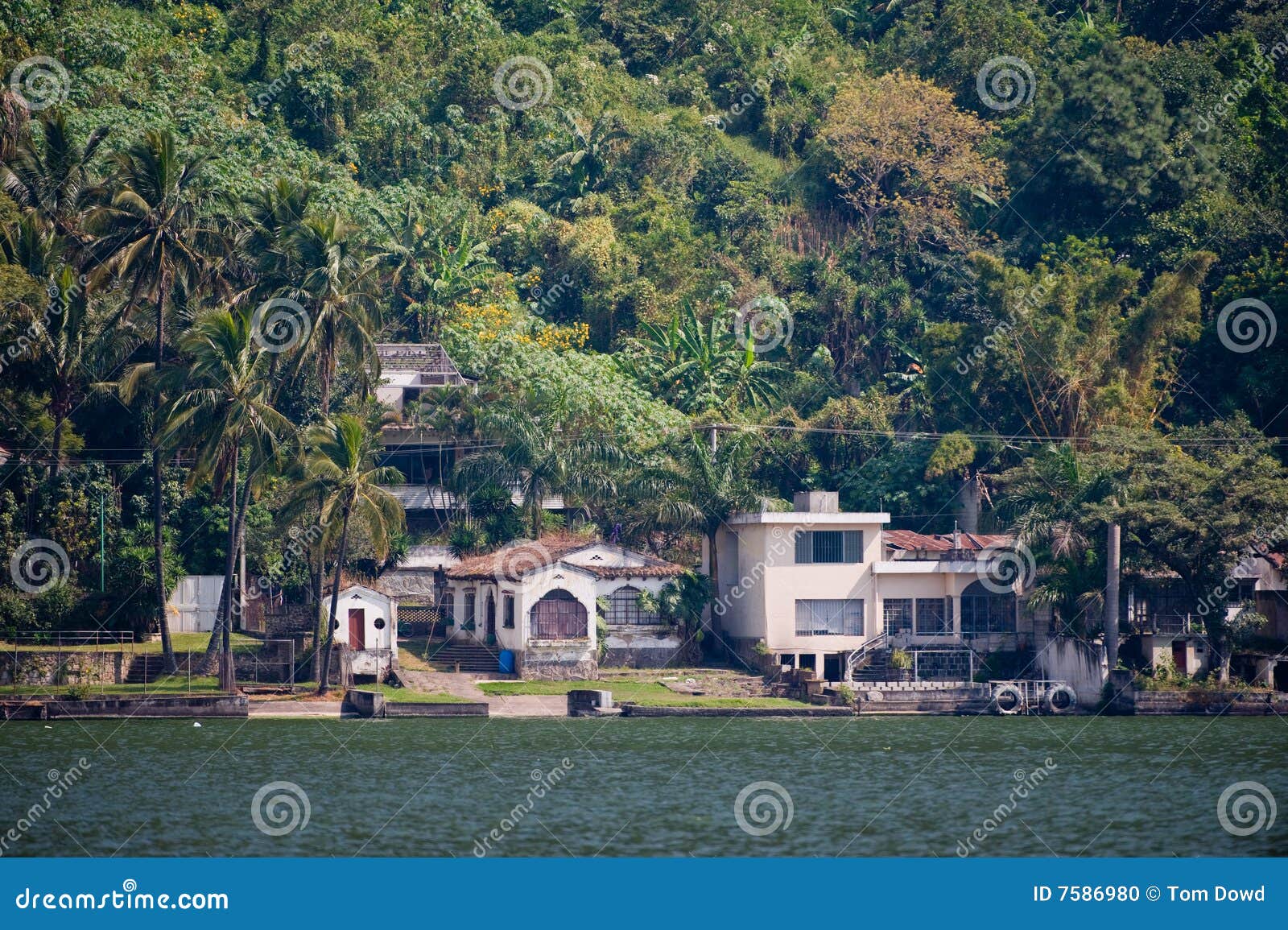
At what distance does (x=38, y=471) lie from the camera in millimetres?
51750

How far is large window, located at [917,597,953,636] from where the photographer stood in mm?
54031

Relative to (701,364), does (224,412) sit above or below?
below

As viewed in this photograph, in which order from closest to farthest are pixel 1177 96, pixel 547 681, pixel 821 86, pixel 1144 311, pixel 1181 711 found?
pixel 1181 711 → pixel 547 681 → pixel 1144 311 → pixel 1177 96 → pixel 821 86

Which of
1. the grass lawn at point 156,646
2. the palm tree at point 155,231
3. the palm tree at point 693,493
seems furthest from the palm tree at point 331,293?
the palm tree at point 693,493

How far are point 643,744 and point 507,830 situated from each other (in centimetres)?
1152

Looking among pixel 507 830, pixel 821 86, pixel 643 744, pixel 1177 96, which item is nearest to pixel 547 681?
pixel 643 744

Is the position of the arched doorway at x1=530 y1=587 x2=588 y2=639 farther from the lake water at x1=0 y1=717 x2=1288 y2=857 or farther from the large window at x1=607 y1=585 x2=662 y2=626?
the lake water at x1=0 y1=717 x2=1288 y2=857

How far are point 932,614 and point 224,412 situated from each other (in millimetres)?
22895

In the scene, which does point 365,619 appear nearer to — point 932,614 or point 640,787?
point 932,614

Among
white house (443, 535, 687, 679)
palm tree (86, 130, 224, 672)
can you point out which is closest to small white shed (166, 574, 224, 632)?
palm tree (86, 130, 224, 672)

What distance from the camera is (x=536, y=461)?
54.5 meters

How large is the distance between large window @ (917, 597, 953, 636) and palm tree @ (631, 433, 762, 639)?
6154 mm

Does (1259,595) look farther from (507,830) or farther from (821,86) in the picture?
(821,86)

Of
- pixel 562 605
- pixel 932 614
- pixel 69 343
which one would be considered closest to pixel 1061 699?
pixel 932 614
